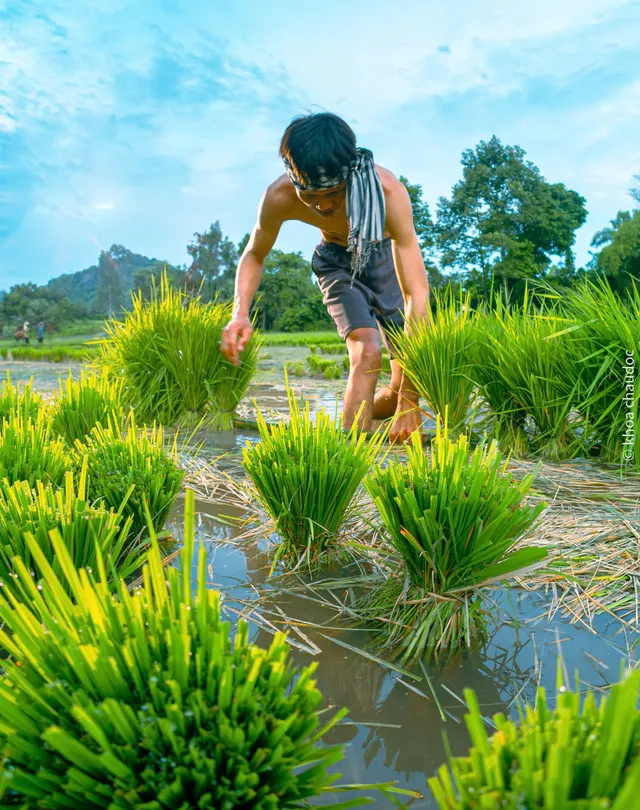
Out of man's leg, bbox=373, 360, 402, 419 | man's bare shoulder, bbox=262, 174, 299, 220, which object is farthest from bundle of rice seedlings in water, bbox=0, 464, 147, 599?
man's leg, bbox=373, 360, 402, 419

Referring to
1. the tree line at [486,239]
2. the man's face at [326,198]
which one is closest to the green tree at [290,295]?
the tree line at [486,239]

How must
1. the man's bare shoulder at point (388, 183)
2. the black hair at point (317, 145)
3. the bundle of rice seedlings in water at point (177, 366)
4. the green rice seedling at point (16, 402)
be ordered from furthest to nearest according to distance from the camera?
the bundle of rice seedlings in water at point (177, 366) → the man's bare shoulder at point (388, 183) → the black hair at point (317, 145) → the green rice seedling at point (16, 402)

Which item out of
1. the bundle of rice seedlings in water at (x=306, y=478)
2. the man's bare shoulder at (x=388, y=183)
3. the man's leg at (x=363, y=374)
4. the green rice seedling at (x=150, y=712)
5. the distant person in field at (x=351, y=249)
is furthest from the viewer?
the man's leg at (x=363, y=374)

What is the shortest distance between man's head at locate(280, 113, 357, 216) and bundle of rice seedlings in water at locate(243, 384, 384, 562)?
1431 mm

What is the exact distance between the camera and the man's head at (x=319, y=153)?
2816 mm

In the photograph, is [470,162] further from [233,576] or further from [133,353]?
[233,576]

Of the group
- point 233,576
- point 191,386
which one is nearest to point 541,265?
point 191,386

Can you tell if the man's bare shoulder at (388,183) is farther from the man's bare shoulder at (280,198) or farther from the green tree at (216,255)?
the green tree at (216,255)

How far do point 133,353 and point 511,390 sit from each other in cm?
244

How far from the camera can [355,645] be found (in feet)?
4.62

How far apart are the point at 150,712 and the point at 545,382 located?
102 inches

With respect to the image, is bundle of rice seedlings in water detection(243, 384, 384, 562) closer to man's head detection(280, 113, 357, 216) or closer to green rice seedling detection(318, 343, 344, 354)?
man's head detection(280, 113, 357, 216)

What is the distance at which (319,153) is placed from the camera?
110 inches

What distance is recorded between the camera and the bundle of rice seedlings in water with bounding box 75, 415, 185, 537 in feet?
5.89
